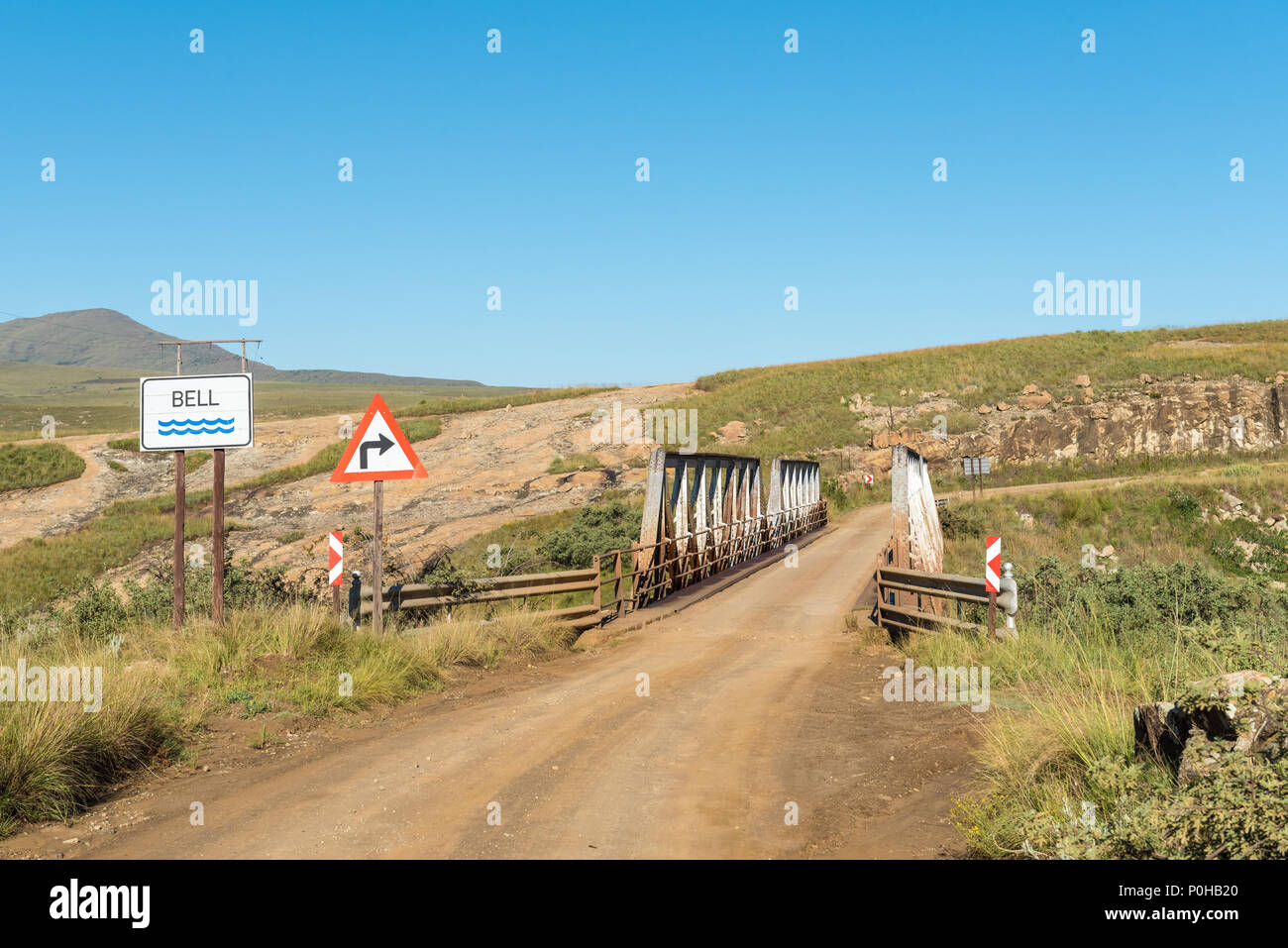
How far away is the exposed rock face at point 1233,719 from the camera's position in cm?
402

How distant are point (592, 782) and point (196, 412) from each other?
21.6 ft

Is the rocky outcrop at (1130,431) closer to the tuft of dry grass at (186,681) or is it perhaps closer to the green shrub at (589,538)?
the green shrub at (589,538)

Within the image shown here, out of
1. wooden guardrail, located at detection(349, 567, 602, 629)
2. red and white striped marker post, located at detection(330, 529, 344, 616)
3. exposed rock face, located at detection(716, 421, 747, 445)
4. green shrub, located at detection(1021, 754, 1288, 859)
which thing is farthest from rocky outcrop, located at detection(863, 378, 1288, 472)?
green shrub, located at detection(1021, 754, 1288, 859)

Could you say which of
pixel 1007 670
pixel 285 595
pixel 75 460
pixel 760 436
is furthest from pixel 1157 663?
pixel 75 460

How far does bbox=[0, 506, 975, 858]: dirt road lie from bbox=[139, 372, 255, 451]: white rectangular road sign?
376cm

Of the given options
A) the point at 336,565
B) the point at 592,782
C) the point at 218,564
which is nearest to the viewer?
the point at 592,782

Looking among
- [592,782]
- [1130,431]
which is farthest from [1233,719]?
[1130,431]

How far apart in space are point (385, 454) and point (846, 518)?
112 feet

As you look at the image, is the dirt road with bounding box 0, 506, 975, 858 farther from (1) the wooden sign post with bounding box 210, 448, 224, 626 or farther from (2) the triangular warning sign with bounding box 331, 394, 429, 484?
(2) the triangular warning sign with bounding box 331, 394, 429, 484

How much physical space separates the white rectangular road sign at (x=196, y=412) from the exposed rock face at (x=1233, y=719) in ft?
29.9

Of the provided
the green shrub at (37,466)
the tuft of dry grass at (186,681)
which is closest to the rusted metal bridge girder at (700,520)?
the tuft of dry grass at (186,681)

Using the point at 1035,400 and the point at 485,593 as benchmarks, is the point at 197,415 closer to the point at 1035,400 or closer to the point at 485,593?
the point at 485,593

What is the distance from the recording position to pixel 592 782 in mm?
6523

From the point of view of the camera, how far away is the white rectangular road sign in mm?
10008
